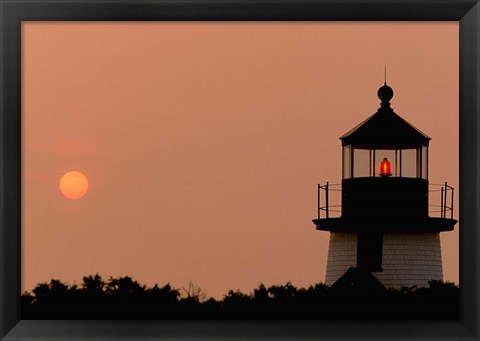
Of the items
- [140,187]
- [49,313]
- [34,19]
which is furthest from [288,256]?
[34,19]

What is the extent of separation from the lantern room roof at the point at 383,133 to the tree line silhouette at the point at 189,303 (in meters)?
5.76

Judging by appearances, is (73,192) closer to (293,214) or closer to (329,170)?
(293,214)

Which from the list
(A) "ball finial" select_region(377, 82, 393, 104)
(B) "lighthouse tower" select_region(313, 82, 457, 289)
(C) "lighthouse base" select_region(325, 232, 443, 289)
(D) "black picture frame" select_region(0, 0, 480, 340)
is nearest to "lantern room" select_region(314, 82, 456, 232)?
(B) "lighthouse tower" select_region(313, 82, 457, 289)

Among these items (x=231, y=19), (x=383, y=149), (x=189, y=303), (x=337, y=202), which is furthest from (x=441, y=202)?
(x=231, y=19)

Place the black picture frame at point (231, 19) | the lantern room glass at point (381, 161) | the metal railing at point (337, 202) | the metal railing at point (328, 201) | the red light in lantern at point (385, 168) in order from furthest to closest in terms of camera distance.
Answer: the red light in lantern at point (385, 168), the lantern room glass at point (381, 161), the metal railing at point (328, 201), the metal railing at point (337, 202), the black picture frame at point (231, 19)

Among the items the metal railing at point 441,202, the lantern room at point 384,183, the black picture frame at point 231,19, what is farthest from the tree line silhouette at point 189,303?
the lantern room at point 384,183

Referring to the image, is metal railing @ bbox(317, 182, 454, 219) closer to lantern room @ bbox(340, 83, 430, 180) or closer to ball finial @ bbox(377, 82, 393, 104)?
lantern room @ bbox(340, 83, 430, 180)

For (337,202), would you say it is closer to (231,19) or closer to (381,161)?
(381,161)

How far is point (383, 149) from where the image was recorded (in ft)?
34.2

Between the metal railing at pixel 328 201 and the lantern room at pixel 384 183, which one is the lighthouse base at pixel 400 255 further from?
the metal railing at pixel 328 201

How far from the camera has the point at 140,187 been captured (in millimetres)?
5348

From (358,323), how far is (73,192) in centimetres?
232

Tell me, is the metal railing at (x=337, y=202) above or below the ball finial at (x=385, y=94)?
below

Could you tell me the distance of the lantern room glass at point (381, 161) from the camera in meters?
10.0
